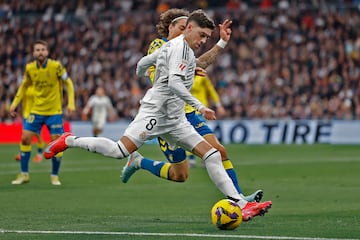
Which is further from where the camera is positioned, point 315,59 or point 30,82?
point 315,59

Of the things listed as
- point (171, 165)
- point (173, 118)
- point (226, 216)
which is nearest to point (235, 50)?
point (171, 165)

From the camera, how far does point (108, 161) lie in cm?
2458

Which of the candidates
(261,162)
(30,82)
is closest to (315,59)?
(261,162)

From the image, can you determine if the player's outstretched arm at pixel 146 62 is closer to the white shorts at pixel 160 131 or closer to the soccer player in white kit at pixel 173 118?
the soccer player in white kit at pixel 173 118

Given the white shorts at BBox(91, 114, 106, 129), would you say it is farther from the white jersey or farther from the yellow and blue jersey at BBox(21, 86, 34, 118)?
the white jersey

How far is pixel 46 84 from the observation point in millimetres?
17047

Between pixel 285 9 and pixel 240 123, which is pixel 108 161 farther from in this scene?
pixel 285 9

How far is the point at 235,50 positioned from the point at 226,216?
1098 inches

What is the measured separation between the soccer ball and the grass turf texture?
107 mm

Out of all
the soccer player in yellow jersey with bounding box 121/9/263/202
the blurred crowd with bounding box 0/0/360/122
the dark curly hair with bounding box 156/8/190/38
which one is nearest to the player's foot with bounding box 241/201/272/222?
the soccer player in yellow jersey with bounding box 121/9/263/202

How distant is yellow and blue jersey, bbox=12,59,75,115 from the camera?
1695 cm

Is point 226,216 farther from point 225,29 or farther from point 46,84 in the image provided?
point 46,84

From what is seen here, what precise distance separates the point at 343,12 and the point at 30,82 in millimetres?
22378

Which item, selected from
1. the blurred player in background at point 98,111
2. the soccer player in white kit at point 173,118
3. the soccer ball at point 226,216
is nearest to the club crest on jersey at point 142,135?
the soccer player in white kit at point 173,118
